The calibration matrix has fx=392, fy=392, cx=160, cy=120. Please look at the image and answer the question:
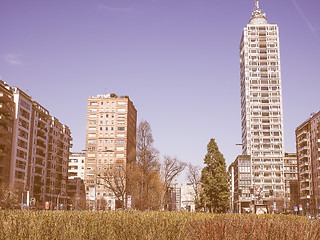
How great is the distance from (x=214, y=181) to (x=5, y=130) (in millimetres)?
44661

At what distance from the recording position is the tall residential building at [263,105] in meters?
125

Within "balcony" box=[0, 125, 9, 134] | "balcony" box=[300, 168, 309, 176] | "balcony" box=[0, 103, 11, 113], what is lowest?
"balcony" box=[300, 168, 309, 176]

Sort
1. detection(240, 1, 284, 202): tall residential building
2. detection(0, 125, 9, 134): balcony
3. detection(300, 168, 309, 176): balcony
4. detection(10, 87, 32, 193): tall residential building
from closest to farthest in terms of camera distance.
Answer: detection(0, 125, 9, 134): balcony → detection(10, 87, 32, 193): tall residential building → detection(300, 168, 309, 176): balcony → detection(240, 1, 284, 202): tall residential building

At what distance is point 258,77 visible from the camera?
134m

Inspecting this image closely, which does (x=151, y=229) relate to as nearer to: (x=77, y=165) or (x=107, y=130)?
(x=107, y=130)

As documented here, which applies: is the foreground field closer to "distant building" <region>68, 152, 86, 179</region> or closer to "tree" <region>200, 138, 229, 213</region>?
"tree" <region>200, 138, 229, 213</region>

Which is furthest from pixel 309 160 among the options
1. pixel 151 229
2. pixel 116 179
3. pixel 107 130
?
pixel 151 229

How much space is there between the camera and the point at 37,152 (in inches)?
3826

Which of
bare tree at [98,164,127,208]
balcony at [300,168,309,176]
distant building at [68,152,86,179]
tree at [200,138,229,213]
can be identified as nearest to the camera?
tree at [200,138,229,213]

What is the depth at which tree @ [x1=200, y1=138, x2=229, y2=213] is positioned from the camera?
5491cm

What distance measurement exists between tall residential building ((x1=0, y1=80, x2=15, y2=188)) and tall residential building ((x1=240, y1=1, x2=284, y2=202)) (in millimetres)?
75864

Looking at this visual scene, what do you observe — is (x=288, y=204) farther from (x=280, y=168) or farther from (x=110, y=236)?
(x=110, y=236)

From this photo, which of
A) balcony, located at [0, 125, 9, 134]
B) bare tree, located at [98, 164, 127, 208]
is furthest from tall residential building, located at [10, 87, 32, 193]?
bare tree, located at [98, 164, 127, 208]

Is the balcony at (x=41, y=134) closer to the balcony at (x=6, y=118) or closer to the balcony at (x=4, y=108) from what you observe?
the balcony at (x=6, y=118)
